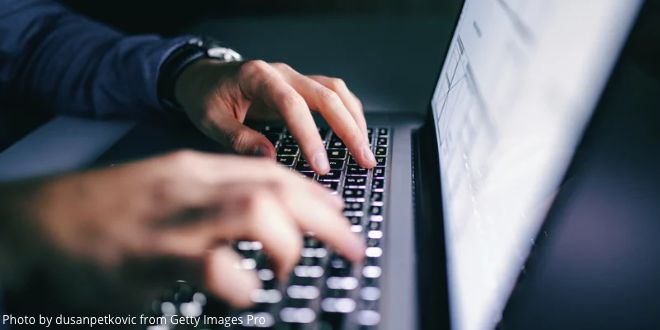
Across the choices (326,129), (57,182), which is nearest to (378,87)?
(326,129)

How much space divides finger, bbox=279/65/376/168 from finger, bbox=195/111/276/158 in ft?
0.25

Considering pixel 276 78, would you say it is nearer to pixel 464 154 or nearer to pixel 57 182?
pixel 464 154

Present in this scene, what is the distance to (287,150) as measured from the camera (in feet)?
2.30

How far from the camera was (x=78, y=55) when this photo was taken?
0.90 m

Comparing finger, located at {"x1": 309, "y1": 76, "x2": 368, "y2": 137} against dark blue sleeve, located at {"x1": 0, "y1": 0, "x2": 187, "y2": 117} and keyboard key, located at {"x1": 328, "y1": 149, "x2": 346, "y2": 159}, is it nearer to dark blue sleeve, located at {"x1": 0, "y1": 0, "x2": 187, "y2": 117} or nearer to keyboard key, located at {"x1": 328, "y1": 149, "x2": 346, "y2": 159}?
keyboard key, located at {"x1": 328, "y1": 149, "x2": 346, "y2": 159}

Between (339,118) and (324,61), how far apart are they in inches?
14.7

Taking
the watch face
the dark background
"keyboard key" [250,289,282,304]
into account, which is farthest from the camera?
the dark background

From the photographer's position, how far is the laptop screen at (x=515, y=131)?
30cm

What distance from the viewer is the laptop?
1.04ft

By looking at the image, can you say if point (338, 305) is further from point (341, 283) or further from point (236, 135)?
point (236, 135)

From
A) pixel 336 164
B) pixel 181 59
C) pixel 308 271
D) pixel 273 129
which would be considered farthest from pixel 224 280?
pixel 181 59

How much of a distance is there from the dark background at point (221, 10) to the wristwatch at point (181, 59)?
0.43m

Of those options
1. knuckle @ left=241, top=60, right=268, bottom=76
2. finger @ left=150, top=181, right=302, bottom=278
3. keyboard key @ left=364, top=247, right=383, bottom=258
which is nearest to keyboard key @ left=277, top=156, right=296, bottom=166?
knuckle @ left=241, top=60, right=268, bottom=76


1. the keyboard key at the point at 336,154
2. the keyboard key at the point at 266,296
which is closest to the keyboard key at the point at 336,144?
the keyboard key at the point at 336,154
